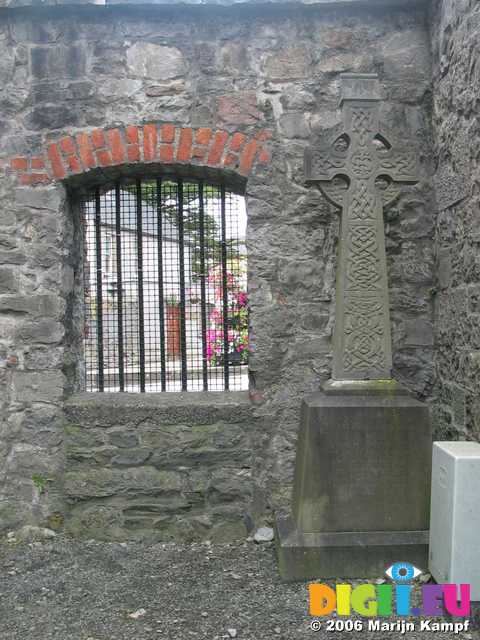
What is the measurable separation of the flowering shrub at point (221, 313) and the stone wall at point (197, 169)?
402 mm

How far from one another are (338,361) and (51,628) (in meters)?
1.91

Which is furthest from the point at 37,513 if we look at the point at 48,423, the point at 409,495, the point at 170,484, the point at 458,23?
the point at 458,23

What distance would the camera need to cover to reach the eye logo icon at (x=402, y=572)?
2.73 metres

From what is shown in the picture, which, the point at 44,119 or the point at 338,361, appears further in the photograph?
the point at 44,119

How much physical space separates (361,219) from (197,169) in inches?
49.6

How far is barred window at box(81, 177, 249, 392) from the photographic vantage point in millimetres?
3859

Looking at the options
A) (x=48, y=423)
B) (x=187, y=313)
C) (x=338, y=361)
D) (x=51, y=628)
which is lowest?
(x=51, y=628)

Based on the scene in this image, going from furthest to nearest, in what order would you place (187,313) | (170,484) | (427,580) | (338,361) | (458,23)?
(187,313) < (170,484) < (458,23) < (338,361) < (427,580)

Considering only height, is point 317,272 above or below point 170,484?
above

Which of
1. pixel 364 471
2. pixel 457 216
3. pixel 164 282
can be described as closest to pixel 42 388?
pixel 164 282

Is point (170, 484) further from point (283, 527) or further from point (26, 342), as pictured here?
point (26, 342)

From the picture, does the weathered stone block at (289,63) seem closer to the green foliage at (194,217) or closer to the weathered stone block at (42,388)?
the green foliage at (194,217)

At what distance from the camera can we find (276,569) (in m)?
2.97

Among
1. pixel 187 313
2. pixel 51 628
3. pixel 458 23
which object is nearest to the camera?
pixel 51 628
